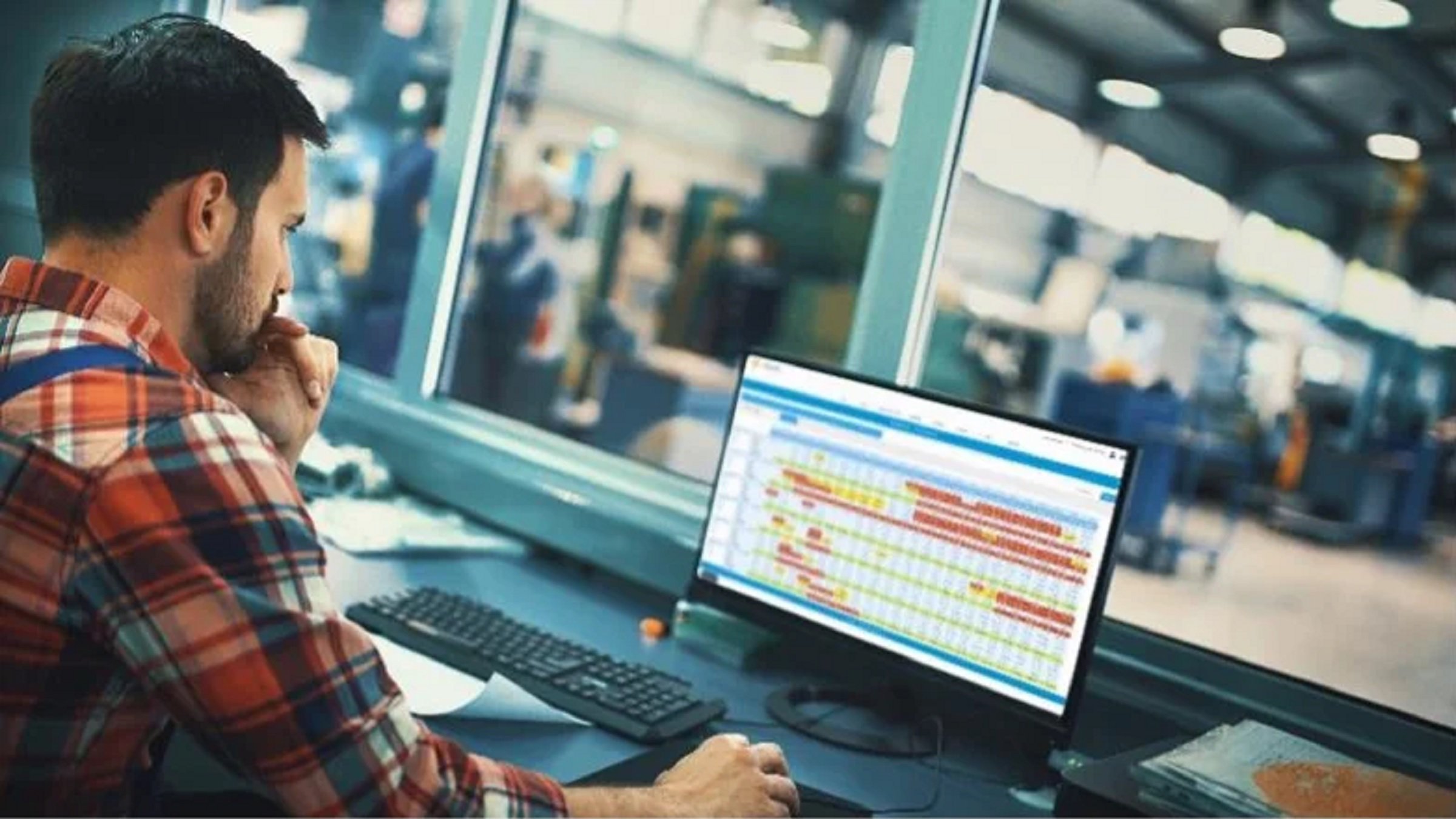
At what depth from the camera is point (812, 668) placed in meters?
1.86

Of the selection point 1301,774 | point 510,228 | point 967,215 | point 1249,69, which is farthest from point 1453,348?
point 1301,774

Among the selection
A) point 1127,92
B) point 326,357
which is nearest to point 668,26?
point 1127,92

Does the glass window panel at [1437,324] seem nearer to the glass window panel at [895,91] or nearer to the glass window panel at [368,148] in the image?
the glass window panel at [368,148]

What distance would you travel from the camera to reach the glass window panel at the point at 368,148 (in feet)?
9.95

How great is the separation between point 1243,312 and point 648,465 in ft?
33.4

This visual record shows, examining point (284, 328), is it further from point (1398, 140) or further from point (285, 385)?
point (1398, 140)

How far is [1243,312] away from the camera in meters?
11.1

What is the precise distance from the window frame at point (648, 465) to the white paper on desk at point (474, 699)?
2.03 feet

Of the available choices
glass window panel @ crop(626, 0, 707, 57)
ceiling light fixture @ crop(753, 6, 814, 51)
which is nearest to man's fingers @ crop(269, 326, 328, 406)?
glass window panel @ crop(626, 0, 707, 57)

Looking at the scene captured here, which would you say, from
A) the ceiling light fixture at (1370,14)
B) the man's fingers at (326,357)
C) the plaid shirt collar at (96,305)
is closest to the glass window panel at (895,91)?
the man's fingers at (326,357)

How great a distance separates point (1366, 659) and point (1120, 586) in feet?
15.1

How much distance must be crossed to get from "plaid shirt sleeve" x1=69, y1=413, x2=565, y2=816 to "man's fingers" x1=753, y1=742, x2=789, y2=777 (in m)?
0.42

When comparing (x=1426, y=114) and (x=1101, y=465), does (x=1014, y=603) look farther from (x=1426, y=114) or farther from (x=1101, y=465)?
(x=1426, y=114)

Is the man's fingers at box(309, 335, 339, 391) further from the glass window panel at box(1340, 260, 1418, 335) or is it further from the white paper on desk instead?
the glass window panel at box(1340, 260, 1418, 335)
